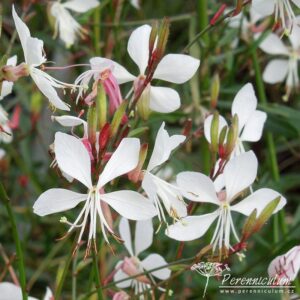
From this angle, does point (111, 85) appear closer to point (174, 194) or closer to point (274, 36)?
point (174, 194)

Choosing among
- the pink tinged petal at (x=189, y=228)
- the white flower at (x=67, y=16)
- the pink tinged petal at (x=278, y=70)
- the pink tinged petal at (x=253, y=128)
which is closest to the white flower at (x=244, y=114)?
the pink tinged petal at (x=253, y=128)

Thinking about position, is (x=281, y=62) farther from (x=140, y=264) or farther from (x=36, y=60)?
(x=36, y=60)

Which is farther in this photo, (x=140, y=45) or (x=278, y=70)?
(x=278, y=70)

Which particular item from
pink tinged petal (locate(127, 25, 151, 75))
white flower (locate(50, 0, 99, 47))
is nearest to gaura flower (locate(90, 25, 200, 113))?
pink tinged petal (locate(127, 25, 151, 75))

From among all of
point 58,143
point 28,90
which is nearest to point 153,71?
point 58,143

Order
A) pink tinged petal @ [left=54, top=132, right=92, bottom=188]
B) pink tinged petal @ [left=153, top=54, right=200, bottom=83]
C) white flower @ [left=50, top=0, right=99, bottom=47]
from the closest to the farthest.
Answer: pink tinged petal @ [left=54, top=132, right=92, bottom=188], pink tinged petal @ [left=153, top=54, right=200, bottom=83], white flower @ [left=50, top=0, right=99, bottom=47]

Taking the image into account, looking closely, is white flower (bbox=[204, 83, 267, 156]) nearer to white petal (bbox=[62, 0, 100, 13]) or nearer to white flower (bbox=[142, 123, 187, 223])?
white flower (bbox=[142, 123, 187, 223])

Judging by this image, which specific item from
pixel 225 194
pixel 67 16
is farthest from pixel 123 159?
pixel 67 16
